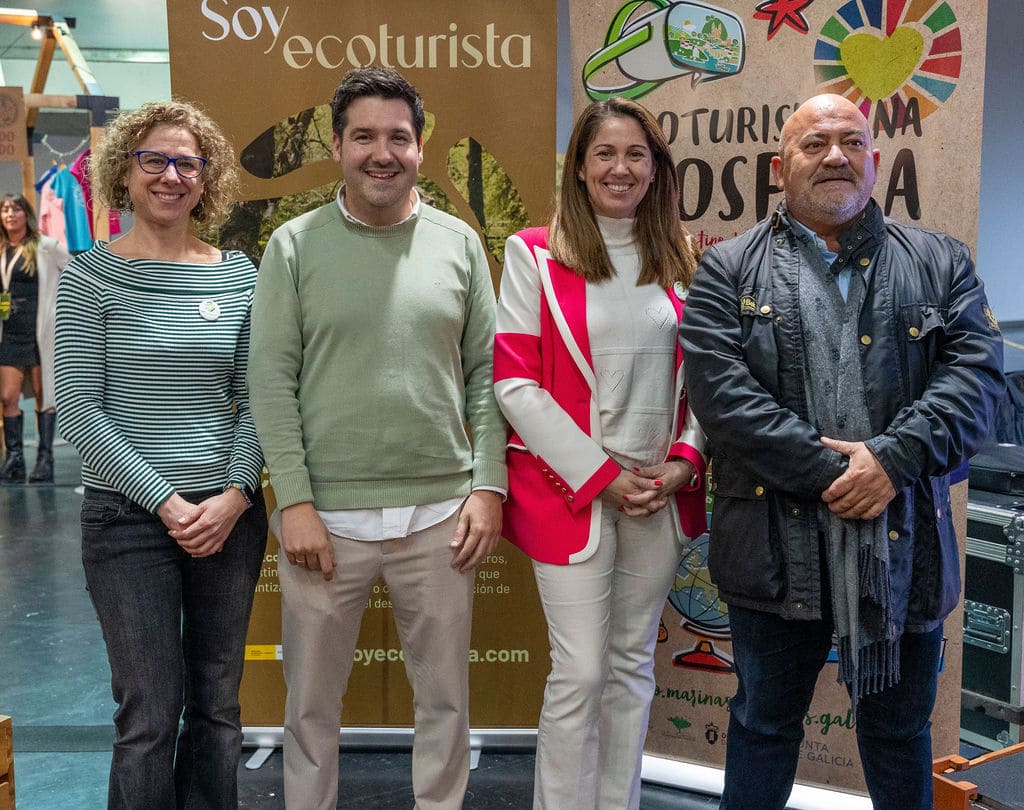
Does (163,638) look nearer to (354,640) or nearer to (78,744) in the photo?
(354,640)

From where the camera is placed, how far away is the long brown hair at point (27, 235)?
6535mm

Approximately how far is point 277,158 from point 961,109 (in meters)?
1.74

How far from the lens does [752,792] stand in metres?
1.97

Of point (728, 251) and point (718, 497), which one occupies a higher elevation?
point (728, 251)

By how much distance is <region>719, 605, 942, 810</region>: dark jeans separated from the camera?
1.92 m

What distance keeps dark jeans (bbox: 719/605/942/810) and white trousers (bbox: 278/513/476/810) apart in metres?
0.58

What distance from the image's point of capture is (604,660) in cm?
208

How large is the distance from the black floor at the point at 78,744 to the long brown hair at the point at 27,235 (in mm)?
2469

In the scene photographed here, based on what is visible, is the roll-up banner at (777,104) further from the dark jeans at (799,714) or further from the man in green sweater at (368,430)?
the man in green sweater at (368,430)

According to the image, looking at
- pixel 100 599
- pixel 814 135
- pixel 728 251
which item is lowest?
pixel 100 599

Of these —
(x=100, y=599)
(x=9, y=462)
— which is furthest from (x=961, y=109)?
(x=9, y=462)

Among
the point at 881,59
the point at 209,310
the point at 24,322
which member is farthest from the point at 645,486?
the point at 24,322

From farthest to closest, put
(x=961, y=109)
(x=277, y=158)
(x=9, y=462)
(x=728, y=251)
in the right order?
(x=9, y=462), (x=277, y=158), (x=961, y=109), (x=728, y=251)

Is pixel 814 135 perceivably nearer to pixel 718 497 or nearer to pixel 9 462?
pixel 718 497
